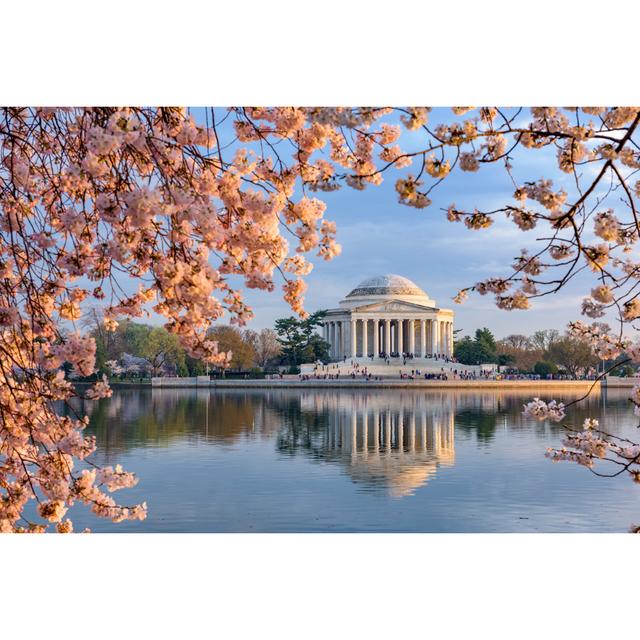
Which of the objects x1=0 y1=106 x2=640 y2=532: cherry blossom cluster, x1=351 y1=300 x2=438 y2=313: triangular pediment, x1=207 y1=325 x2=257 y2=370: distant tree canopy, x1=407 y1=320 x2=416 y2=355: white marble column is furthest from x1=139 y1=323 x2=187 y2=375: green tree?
x1=0 y1=106 x2=640 y2=532: cherry blossom cluster

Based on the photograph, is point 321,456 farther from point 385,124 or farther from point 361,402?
point 361,402

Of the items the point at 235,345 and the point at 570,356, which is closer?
the point at 570,356

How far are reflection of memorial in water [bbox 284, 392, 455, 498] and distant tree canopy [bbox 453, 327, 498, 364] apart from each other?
91.7 ft

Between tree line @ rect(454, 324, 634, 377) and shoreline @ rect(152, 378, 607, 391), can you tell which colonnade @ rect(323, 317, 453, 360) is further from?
shoreline @ rect(152, 378, 607, 391)

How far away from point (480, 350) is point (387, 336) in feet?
43.7

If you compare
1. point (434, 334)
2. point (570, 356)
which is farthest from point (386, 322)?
point (570, 356)

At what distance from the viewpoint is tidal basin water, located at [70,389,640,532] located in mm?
10828

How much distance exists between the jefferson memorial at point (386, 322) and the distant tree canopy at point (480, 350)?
8.34m

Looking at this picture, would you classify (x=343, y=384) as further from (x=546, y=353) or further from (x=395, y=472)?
(x=395, y=472)

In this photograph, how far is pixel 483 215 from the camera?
4828 millimetres

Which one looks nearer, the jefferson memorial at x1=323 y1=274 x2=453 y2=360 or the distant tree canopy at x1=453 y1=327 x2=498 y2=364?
the distant tree canopy at x1=453 y1=327 x2=498 y2=364

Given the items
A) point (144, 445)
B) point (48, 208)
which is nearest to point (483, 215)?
point (48, 208)

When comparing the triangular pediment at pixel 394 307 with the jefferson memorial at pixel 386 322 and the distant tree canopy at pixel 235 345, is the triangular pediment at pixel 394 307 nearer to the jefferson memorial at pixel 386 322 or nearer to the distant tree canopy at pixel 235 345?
the jefferson memorial at pixel 386 322

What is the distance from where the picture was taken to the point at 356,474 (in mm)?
14734
